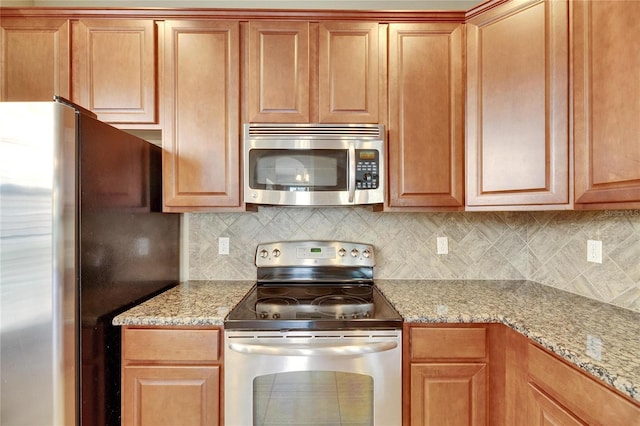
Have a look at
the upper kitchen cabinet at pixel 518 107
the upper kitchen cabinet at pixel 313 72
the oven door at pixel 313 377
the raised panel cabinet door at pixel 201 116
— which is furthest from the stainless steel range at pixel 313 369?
the upper kitchen cabinet at pixel 313 72

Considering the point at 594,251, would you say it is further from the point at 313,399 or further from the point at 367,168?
the point at 313,399

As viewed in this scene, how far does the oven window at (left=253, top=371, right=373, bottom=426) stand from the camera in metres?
1.31

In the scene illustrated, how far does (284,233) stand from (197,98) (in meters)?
0.92

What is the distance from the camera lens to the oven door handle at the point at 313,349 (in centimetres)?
128

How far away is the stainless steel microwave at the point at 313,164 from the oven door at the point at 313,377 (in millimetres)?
675

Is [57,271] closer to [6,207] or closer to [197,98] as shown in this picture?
[6,207]

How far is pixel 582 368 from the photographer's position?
88cm

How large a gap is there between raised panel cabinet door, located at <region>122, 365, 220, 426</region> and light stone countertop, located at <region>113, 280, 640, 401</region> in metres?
0.20

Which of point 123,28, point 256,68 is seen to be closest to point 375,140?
point 256,68

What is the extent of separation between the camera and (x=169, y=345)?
130 centimetres

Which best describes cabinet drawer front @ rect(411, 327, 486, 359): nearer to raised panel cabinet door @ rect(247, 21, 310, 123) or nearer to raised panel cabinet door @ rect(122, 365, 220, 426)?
raised panel cabinet door @ rect(122, 365, 220, 426)

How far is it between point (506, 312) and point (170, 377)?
4.67ft

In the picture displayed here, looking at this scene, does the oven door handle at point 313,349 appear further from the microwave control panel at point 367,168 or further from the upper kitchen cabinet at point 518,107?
the upper kitchen cabinet at point 518,107

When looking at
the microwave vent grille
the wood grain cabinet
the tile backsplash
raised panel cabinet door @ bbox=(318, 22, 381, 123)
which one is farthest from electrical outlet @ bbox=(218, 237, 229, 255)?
the wood grain cabinet
